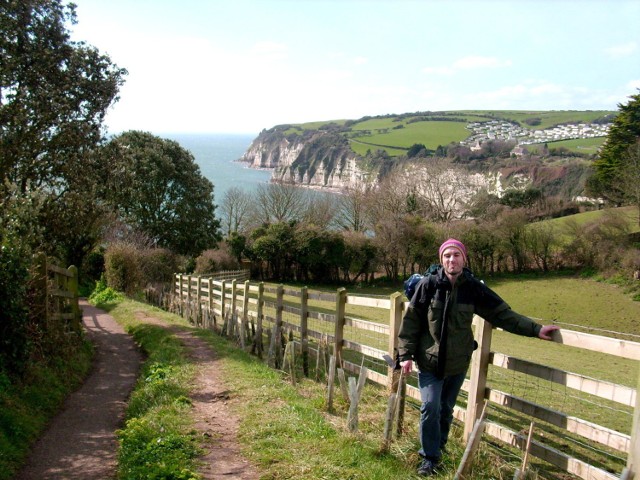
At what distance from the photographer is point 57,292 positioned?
32.3 feet

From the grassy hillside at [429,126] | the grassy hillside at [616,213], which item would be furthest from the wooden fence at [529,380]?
the grassy hillside at [429,126]

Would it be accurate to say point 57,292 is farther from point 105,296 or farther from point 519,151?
point 519,151

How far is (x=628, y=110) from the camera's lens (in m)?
55.3

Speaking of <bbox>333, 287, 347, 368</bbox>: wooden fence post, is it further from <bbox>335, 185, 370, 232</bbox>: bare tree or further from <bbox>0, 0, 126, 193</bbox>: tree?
<bbox>335, 185, 370, 232</bbox>: bare tree

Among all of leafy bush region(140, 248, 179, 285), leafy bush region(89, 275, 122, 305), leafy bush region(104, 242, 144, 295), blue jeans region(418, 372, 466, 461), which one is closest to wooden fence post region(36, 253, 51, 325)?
blue jeans region(418, 372, 466, 461)

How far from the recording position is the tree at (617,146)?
52.8 m

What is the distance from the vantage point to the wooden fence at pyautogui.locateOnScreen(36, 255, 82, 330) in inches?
356

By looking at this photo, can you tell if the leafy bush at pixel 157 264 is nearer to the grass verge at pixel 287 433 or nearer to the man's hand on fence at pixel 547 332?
the grass verge at pixel 287 433

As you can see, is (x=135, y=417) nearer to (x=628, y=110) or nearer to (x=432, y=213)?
(x=432, y=213)

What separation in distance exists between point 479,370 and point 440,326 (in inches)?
32.1

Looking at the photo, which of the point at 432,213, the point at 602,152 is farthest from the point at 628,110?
the point at 432,213

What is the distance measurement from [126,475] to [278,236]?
129 ft

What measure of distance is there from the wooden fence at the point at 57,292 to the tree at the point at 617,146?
52359 mm

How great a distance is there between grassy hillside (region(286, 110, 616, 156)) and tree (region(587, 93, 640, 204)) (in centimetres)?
4476
